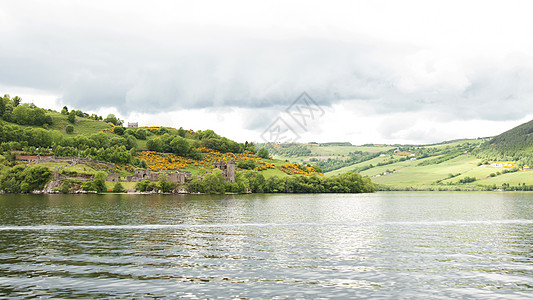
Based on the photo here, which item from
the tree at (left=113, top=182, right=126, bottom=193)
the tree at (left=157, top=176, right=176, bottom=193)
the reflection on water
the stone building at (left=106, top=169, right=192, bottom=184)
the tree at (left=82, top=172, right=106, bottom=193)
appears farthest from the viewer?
the stone building at (left=106, top=169, right=192, bottom=184)

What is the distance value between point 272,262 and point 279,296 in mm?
8457

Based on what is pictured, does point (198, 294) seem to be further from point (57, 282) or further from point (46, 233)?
point (46, 233)

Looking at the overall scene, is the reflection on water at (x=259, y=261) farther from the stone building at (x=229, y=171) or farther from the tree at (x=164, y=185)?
the stone building at (x=229, y=171)

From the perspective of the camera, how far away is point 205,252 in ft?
113

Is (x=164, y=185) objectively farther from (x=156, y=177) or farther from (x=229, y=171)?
(x=229, y=171)

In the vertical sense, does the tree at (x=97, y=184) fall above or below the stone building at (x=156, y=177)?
below

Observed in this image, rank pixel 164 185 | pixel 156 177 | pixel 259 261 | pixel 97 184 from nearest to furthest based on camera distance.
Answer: pixel 259 261 < pixel 97 184 < pixel 164 185 < pixel 156 177

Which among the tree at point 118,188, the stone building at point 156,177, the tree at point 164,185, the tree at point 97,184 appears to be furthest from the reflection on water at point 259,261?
the stone building at point 156,177

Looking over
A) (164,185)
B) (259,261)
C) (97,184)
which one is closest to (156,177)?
(164,185)

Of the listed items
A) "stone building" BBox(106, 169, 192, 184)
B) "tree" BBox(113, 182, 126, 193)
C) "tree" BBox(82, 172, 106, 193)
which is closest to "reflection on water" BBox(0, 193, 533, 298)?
"tree" BBox(82, 172, 106, 193)

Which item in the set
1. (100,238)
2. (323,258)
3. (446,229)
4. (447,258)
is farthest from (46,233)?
(446,229)

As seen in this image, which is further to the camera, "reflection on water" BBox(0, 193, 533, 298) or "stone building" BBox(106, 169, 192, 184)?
"stone building" BBox(106, 169, 192, 184)

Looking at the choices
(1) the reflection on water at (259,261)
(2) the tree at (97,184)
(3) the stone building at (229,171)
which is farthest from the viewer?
(3) the stone building at (229,171)

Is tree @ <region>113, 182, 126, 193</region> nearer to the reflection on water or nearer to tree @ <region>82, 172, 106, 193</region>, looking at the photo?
tree @ <region>82, 172, 106, 193</region>
